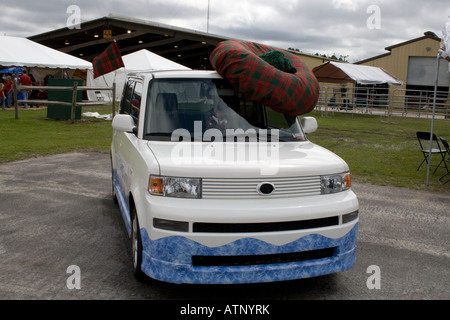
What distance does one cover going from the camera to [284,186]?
3.82 meters

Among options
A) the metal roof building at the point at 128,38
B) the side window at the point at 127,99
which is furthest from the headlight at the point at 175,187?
the metal roof building at the point at 128,38

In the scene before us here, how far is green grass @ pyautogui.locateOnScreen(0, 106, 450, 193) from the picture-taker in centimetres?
978

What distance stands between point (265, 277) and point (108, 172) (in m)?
6.18

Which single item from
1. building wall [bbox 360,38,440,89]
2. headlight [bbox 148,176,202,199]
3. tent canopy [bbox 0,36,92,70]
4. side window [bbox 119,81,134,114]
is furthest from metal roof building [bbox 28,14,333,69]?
headlight [bbox 148,176,202,199]

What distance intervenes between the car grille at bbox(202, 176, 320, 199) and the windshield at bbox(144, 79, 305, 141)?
36.5 inches

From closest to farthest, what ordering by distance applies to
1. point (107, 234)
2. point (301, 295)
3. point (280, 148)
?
point (301, 295) < point (280, 148) < point (107, 234)

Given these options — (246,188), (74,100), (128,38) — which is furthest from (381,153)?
(128,38)

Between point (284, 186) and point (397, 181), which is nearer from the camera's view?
point (284, 186)

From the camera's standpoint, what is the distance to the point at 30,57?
24750mm

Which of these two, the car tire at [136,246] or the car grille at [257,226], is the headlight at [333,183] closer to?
the car grille at [257,226]

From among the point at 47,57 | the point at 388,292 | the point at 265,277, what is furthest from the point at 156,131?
the point at 47,57

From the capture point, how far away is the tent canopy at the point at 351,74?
27.1 m

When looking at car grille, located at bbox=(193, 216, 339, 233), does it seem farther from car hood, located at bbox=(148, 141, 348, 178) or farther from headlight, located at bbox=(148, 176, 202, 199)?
car hood, located at bbox=(148, 141, 348, 178)
